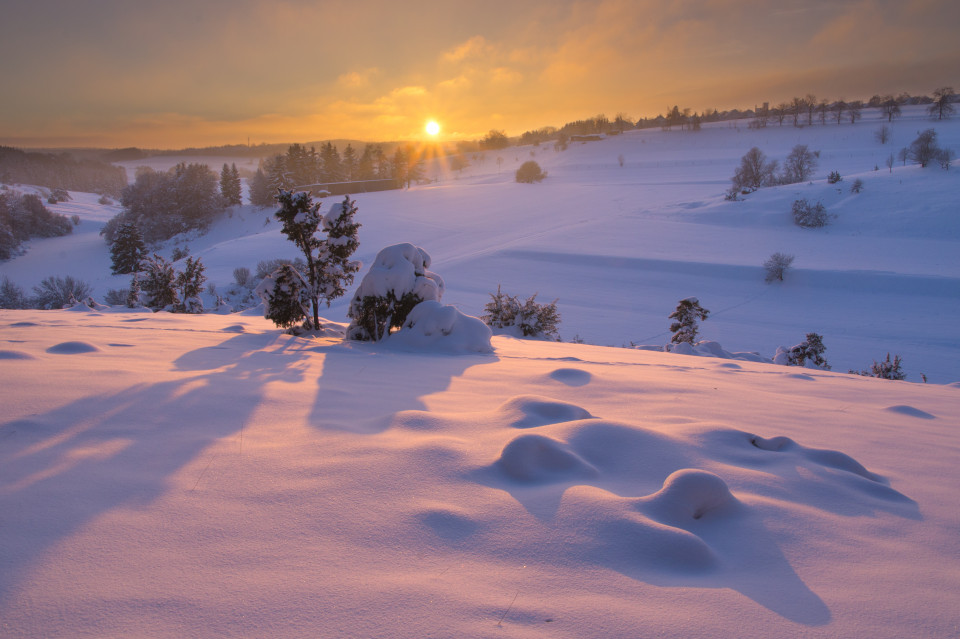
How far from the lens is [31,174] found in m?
117

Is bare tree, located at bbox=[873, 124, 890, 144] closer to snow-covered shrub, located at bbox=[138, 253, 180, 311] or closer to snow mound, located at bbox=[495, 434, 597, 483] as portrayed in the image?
snow-covered shrub, located at bbox=[138, 253, 180, 311]

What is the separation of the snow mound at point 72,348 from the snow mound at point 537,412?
20.1 feet


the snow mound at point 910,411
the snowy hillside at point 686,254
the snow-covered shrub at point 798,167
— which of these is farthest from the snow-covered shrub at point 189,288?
the snow-covered shrub at point 798,167

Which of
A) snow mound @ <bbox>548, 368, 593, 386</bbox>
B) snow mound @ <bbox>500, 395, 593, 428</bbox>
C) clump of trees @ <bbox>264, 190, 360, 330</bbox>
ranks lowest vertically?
snow mound @ <bbox>548, 368, 593, 386</bbox>

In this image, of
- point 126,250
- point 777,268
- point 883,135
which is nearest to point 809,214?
point 777,268

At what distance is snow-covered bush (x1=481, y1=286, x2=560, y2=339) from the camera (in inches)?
723

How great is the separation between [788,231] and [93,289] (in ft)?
211

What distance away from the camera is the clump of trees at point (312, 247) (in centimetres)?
1345

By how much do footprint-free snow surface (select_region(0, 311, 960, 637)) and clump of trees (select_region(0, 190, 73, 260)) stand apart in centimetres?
7218

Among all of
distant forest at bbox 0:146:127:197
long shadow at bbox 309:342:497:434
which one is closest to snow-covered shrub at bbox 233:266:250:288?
long shadow at bbox 309:342:497:434

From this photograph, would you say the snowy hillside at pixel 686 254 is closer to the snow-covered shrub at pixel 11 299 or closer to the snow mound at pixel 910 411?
the snow-covered shrub at pixel 11 299

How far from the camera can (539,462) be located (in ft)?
10.4

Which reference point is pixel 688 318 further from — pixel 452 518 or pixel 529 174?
pixel 529 174

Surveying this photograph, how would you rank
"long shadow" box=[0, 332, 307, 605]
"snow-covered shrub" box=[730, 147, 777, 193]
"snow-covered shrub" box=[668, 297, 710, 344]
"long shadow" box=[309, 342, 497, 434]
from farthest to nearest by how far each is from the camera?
"snow-covered shrub" box=[730, 147, 777, 193]
"snow-covered shrub" box=[668, 297, 710, 344]
"long shadow" box=[309, 342, 497, 434]
"long shadow" box=[0, 332, 307, 605]
